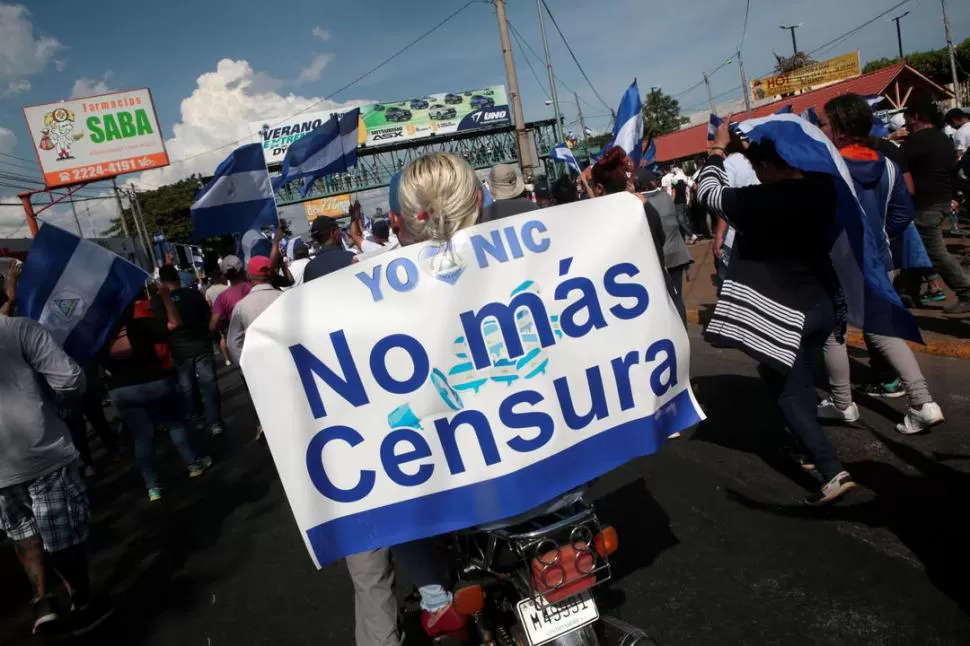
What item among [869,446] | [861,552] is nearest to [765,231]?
[861,552]

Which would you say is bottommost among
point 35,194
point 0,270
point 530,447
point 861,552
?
point 861,552

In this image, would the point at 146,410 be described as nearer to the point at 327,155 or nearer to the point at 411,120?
the point at 327,155

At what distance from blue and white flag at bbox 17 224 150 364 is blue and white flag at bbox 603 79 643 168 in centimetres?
452

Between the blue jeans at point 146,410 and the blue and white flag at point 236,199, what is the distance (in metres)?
2.57

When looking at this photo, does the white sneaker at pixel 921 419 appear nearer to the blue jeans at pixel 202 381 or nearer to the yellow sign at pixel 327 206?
the blue jeans at pixel 202 381

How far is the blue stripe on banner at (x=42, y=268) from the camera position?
3906 millimetres

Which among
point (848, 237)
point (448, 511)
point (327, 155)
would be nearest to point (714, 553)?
point (848, 237)

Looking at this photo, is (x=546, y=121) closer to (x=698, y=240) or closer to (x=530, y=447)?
(x=698, y=240)

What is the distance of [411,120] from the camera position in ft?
152

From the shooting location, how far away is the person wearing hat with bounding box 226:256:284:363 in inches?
218

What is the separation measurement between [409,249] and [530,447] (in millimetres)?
707

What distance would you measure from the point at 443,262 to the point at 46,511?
2.92 metres

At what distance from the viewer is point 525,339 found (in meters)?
2.09

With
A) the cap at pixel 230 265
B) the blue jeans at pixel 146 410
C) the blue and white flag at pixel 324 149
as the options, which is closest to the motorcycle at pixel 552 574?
the blue jeans at pixel 146 410
